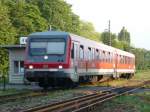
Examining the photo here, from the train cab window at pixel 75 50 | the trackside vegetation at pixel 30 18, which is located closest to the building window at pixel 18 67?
the train cab window at pixel 75 50

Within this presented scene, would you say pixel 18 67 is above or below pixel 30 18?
below

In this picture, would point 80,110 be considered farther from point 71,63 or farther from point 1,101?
point 71,63

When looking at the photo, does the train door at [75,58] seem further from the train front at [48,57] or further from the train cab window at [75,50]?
the train front at [48,57]

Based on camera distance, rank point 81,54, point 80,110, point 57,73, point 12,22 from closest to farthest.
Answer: point 80,110 < point 57,73 < point 81,54 < point 12,22

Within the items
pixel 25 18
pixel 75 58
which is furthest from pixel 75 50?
pixel 25 18

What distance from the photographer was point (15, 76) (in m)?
36.5

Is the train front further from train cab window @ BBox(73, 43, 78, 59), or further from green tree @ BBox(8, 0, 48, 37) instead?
green tree @ BBox(8, 0, 48, 37)

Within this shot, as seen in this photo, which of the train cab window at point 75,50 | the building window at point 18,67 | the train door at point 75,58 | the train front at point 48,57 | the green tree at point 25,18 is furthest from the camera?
the green tree at point 25,18

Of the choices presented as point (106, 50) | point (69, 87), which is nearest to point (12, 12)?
point (106, 50)

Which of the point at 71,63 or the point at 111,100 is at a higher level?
the point at 71,63

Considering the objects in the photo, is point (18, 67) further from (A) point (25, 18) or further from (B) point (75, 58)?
(A) point (25, 18)

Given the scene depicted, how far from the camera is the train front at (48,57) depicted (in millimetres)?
25938

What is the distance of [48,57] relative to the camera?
86.0 feet

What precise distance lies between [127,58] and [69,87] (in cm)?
2243
